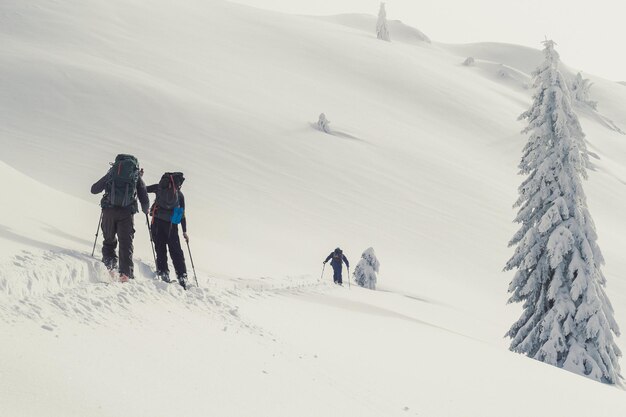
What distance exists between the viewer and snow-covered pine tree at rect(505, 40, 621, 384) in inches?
633

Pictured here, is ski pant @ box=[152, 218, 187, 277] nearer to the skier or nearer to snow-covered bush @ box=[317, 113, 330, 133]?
the skier

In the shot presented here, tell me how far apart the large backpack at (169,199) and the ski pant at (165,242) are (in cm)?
11

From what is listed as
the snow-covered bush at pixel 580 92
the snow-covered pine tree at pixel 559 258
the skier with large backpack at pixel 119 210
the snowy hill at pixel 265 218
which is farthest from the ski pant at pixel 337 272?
the snow-covered bush at pixel 580 92

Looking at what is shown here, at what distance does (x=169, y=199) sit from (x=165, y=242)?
683 mm

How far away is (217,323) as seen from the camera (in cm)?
734

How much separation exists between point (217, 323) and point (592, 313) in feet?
39.8

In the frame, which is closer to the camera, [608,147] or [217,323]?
[217,323]

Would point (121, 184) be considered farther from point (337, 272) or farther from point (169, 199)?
point (337, 272)

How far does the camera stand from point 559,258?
16.2m

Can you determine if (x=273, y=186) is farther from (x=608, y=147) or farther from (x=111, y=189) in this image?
(x=608, y=147)

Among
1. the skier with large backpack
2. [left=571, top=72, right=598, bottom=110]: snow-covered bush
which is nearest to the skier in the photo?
the skier with large backpack

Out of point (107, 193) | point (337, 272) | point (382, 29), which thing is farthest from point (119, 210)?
point (382, 29)

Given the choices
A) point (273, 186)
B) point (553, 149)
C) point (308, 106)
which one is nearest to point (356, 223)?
point (273, 186)

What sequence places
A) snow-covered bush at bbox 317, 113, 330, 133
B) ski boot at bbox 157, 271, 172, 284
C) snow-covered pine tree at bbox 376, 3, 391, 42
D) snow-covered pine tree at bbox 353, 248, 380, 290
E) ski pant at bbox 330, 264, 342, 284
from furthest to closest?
snow-covered pine tree at bbox 376, 3, 391, 42 < snow-covered bush at bbox 317, 113, 330, 133 < snow-covered pine tree at bbox 353, 248, 380, 290 < ski pant at bbox 330, 264, 342, 284 < ski boot at bbox 157, 271, 172, 284
